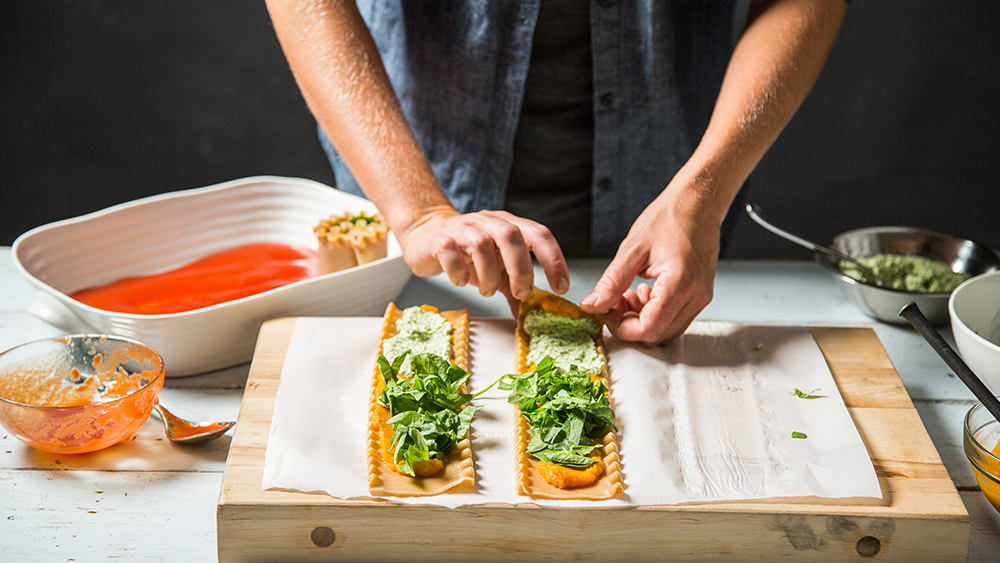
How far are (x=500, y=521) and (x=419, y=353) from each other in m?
0.35

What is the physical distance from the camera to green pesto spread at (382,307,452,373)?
1214 millimetres

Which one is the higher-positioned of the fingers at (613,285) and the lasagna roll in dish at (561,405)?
the fingers at (613,285)

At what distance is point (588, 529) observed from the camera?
36.7 inches

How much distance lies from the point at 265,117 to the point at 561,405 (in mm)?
2971

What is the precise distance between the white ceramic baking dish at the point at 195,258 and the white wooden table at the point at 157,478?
8 cm

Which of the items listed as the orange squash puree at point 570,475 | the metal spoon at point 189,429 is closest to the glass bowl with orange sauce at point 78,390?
the metal spoon at point 189,429

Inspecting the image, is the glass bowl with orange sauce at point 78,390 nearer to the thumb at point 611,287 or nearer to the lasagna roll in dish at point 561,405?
the lasagna roll in dish at point 561,405

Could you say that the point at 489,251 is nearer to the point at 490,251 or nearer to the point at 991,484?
the point at 490,251

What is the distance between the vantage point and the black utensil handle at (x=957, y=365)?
3.29 ft

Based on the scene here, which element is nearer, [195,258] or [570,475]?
[570,475]

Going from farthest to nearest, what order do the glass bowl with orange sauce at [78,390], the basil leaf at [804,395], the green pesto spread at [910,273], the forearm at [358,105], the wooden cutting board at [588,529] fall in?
the green pesto spread at [910,273] < the forearm at [358,105] < the basil leaf at [804,395] < the glass bowl with orange sauce at [78,390] < the wooden cutting board at [588,529]

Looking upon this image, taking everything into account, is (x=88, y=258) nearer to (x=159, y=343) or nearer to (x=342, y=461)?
(x=159, y=343)

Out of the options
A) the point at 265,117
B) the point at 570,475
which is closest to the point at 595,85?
the point at 570,475

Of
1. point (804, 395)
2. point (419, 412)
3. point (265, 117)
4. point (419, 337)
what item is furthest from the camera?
point (265, 117)
